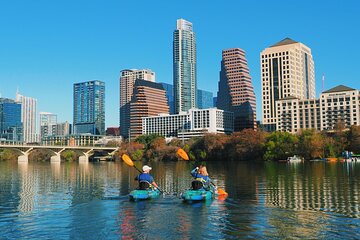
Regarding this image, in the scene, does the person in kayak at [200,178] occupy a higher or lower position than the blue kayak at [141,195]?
higher

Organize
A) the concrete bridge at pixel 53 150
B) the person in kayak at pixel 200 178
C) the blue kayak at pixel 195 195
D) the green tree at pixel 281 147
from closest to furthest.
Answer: the blue kayak at pixel 195 195
the person in kayak at pixel 200 178
the green tree at pixel 281 147
the concrete bridge at pixel 53 150

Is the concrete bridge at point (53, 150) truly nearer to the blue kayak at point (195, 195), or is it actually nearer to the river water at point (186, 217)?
the river water at point (186, 217)

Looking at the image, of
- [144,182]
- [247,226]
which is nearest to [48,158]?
[144,182]

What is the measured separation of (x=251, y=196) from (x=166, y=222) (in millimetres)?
13168

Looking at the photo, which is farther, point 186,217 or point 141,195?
point 141,195

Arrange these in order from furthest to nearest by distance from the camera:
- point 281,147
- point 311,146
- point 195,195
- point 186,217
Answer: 1. point 281,147
2. point 311,146
3. point 195,195
4. point 186,217

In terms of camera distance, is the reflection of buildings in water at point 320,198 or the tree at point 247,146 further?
the tree at point 247,146

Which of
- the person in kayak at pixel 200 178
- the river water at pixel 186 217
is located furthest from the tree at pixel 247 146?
the person in kayak at pixel 200 178

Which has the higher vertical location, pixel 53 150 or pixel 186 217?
pixel 53 150

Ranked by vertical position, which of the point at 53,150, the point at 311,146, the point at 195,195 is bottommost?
the point at 195,195

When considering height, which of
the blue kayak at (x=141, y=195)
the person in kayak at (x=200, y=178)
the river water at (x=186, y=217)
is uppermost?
the person in kayak at (x=200, y=178)

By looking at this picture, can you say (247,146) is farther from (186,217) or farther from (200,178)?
(186,217)

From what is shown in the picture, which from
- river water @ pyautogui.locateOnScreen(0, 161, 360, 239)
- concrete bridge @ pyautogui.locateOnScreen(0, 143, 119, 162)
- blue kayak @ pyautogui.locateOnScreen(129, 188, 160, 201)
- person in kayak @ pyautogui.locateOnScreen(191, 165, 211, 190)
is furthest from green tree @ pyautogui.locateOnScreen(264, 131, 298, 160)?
blue kayak @ pyautogui.locateOnScreen(129, 188, 160, 201)

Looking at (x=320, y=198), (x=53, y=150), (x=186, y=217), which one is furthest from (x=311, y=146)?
(x=53, y=150)
